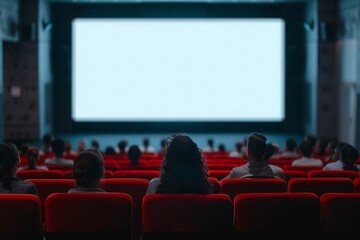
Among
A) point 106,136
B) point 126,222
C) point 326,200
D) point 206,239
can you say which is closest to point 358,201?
point 326,200

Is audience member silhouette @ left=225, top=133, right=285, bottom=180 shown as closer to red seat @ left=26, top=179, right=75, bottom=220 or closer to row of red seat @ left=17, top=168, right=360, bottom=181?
row of red seat @ left=17, top=168, right=360, bottom=181

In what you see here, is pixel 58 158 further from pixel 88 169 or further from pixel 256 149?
pixel 88 169

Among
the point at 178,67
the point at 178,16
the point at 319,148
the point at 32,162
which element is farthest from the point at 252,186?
the point at 178,16

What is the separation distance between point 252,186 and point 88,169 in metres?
1.29

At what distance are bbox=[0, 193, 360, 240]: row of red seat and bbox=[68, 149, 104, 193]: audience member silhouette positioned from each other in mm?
277

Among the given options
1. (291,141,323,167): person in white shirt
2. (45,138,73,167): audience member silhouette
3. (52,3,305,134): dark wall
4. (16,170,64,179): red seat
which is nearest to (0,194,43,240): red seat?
(16,170,64,179): red seat

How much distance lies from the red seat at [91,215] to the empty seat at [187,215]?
141mm

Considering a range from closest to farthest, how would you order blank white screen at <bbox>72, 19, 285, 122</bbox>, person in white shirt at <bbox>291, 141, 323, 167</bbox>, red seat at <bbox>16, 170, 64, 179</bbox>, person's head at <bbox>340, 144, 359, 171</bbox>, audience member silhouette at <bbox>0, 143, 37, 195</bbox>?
audience member silhouette at <bbox>0, 143, 37, 195</bbox> < red seat at <bbox>16, 170, 64, 179</bbox> < person's head at <bbox>340, 144, 359, 171</bbox> < person in white shirt at <bbox>291, 141, 323, 167</bbox> < blank white screen at <bbox>72, 19, 285, 122</bbox>

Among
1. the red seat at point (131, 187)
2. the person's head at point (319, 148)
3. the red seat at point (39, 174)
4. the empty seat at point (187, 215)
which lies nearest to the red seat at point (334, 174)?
the red seat at point (131, 187)

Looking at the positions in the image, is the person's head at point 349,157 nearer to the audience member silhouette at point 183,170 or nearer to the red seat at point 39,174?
the audience member silhouette at point 183,170

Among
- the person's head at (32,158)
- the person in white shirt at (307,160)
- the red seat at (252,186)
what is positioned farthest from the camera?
the person in white shirt at (307,160)

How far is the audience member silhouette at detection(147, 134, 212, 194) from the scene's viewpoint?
4.15m

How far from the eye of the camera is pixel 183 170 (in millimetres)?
4188

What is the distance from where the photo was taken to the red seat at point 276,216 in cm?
381
